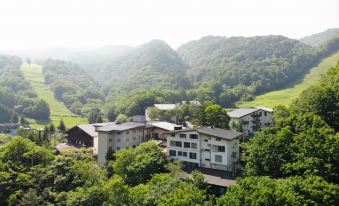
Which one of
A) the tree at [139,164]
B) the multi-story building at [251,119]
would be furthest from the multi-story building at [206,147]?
the multi-story building at [251,119]

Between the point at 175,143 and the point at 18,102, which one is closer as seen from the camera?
the point at 175,143

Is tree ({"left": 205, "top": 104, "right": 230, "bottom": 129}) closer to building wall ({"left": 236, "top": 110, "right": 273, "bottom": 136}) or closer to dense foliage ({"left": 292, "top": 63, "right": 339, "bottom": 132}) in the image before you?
building wall ({"left": 236, "top": 110, "right": 273, "bottom": 136})

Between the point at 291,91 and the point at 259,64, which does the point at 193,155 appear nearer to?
the point at 291,91

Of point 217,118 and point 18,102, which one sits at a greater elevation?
point 217,118

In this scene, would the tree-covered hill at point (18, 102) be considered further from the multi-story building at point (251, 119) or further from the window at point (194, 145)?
the window at point (194, 145)

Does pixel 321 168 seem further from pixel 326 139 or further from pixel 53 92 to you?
pixel 53 92

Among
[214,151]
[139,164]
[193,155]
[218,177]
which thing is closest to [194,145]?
[193,155]
